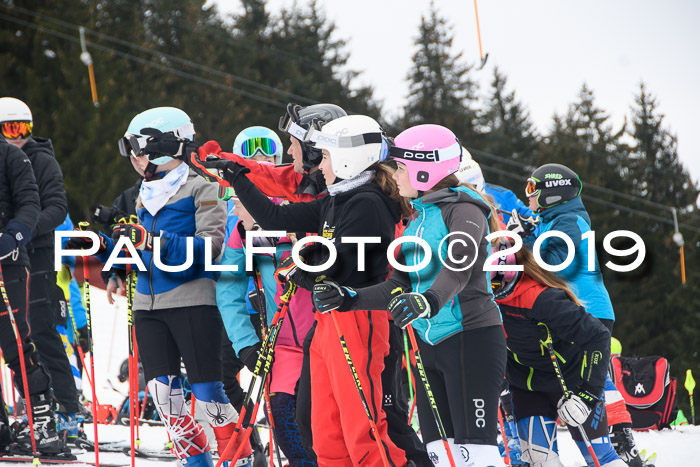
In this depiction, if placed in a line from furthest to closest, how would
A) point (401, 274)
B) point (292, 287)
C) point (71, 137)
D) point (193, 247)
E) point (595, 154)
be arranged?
1. point (595, 154)
2. point (71, 137)
3. point (193, 247)
4. point (292, 287)
5. point (401, 274)

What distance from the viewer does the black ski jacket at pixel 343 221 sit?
3693 mm

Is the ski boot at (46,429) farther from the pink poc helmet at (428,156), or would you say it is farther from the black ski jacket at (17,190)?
the pink poc helmet at (428,156)

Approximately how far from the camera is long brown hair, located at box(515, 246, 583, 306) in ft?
14.8

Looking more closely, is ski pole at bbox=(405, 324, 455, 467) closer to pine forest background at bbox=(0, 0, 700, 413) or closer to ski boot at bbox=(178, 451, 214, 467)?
ski boot at bbox=(178, 451, 214, 467)

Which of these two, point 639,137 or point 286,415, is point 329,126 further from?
point 639,137

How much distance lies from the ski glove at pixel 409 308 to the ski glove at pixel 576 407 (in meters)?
1.56

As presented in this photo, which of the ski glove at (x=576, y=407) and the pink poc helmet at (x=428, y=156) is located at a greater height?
the pink poc helmet at (x=428, y=156)

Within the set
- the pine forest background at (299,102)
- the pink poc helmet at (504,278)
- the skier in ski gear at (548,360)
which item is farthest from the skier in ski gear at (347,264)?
the pine forest background at (299,102)

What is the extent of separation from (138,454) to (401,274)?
355cm

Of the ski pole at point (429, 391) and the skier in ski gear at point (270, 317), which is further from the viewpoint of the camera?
the skier in ski gear at point (270, 317)

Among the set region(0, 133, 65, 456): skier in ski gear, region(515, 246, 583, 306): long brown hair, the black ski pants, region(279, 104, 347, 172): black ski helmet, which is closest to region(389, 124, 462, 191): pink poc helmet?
region(279, 104, 347, 172): black ski helmet

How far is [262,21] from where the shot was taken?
3822cm

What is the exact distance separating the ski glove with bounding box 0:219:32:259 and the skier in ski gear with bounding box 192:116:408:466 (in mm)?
2039

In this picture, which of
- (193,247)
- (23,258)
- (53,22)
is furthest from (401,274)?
(53,22)
